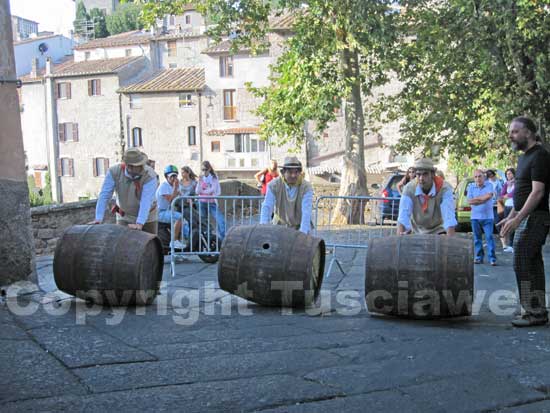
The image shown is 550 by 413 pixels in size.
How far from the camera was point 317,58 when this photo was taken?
19047 mm

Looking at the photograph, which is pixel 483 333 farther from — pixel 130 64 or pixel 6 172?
pixel 130 64

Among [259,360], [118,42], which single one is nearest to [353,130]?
[259,360]

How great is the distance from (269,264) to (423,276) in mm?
1449

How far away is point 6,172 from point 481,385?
548cm

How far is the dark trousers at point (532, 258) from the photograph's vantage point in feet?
20.2

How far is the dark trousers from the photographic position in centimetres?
616

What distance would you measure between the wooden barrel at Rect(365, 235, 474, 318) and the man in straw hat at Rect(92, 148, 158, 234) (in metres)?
2.62

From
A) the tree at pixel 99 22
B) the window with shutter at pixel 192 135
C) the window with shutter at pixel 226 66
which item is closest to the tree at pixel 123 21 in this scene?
the tree at pixel 99 22

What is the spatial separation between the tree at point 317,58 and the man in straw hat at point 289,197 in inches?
401

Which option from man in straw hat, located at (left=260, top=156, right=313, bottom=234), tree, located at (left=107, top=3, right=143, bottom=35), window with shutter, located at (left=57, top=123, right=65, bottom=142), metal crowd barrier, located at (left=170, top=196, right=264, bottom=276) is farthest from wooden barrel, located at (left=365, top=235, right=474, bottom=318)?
tree, located at (left=107, top=3, right=143, bottom=35)

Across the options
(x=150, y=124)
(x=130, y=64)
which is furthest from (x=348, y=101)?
(x=130, y=64)

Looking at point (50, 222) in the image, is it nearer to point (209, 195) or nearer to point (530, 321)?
point (209, 195)

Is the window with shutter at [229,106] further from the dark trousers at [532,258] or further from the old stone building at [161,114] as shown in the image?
the dark trousers at [532,258]

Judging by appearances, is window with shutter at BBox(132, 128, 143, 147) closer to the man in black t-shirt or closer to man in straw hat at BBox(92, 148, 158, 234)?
man in straw hat at BBox(92, 148, 158, 234)
